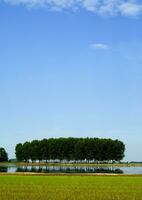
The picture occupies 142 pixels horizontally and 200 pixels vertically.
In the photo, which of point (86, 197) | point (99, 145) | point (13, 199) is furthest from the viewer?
point (99, 145)

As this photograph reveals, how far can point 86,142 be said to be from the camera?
643ft

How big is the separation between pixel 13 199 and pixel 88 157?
171 meters

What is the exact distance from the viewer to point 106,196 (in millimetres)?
29688

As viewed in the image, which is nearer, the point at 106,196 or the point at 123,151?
the point at 106,196

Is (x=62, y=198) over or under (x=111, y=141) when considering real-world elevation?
under

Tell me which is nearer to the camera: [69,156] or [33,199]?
[33,199]

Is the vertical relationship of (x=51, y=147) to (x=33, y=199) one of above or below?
above

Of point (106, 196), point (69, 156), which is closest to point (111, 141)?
point (69, 156)

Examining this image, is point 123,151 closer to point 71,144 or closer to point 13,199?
point 71,144

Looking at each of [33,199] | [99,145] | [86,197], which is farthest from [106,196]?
[99,145]

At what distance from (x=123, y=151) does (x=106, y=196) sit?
168656 mm

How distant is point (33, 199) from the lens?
27109 millimetres

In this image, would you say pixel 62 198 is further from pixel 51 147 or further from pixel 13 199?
pixel 51 147

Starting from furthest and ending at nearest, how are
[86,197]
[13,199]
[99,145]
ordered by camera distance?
[99,145], [86,197], [13,199]
